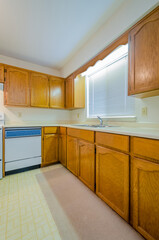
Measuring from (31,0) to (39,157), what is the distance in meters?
2.44

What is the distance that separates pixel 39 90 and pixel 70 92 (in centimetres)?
74

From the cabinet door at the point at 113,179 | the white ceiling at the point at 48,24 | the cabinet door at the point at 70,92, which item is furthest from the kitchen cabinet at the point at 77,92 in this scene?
the cabinet door at the point at 113,179

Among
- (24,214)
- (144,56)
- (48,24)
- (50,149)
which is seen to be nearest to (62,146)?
(50,149)

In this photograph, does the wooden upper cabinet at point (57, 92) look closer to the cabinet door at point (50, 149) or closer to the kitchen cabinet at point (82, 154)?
the cabinet door at point (50, 149)

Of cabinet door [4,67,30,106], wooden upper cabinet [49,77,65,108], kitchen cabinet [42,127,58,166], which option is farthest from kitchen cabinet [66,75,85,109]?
cabinet door [4,67,30,106]

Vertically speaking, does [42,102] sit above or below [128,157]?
above

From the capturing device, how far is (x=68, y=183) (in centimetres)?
173

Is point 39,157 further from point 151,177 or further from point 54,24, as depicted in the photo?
point 54,24

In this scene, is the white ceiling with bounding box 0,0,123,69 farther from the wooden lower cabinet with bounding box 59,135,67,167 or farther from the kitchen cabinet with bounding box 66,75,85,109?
the wooden lower cabinet with bounding box 59,135,67,167

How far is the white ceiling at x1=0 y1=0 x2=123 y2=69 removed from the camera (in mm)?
1417

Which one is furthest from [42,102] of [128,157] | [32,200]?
[128,157]

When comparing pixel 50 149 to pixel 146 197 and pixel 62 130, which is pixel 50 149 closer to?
pixel 62 130

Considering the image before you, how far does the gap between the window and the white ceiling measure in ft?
1.80

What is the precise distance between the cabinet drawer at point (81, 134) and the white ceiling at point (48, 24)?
1.65 m
